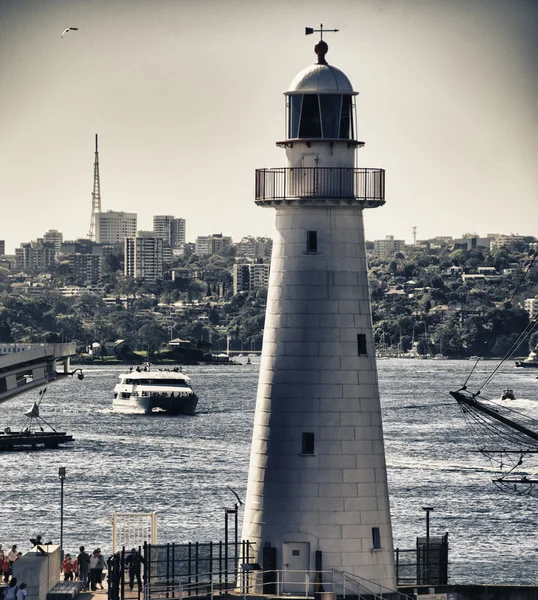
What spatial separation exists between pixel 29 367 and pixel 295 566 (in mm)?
7700

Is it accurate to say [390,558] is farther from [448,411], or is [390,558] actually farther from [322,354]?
[448,411]

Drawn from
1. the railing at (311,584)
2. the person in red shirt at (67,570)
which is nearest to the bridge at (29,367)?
the person in red shirt at (67,570)

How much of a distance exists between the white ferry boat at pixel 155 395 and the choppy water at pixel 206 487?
1097 centimetres

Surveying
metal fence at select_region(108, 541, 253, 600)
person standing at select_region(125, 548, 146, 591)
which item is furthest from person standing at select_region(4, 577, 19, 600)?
person standing at select_region(125, 548, 146, 591)

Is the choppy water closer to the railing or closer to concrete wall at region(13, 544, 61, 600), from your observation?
concrete wall at region(13, 544, 61, 600)

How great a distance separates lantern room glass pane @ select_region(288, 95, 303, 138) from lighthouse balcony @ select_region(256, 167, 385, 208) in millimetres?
697

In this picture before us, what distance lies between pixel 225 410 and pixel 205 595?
14861 centimetres

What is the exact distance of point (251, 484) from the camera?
3186cm

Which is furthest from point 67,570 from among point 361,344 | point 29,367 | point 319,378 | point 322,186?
point 322,186


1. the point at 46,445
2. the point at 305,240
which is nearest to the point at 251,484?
the point at 305,240

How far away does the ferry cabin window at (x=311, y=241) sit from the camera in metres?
31.6

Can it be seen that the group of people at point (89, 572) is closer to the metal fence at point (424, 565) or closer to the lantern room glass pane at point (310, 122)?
the metal fence at point (424, 565)

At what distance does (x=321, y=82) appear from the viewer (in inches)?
1265

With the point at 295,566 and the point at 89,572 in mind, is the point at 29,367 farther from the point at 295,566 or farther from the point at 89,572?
the point at 295,566
